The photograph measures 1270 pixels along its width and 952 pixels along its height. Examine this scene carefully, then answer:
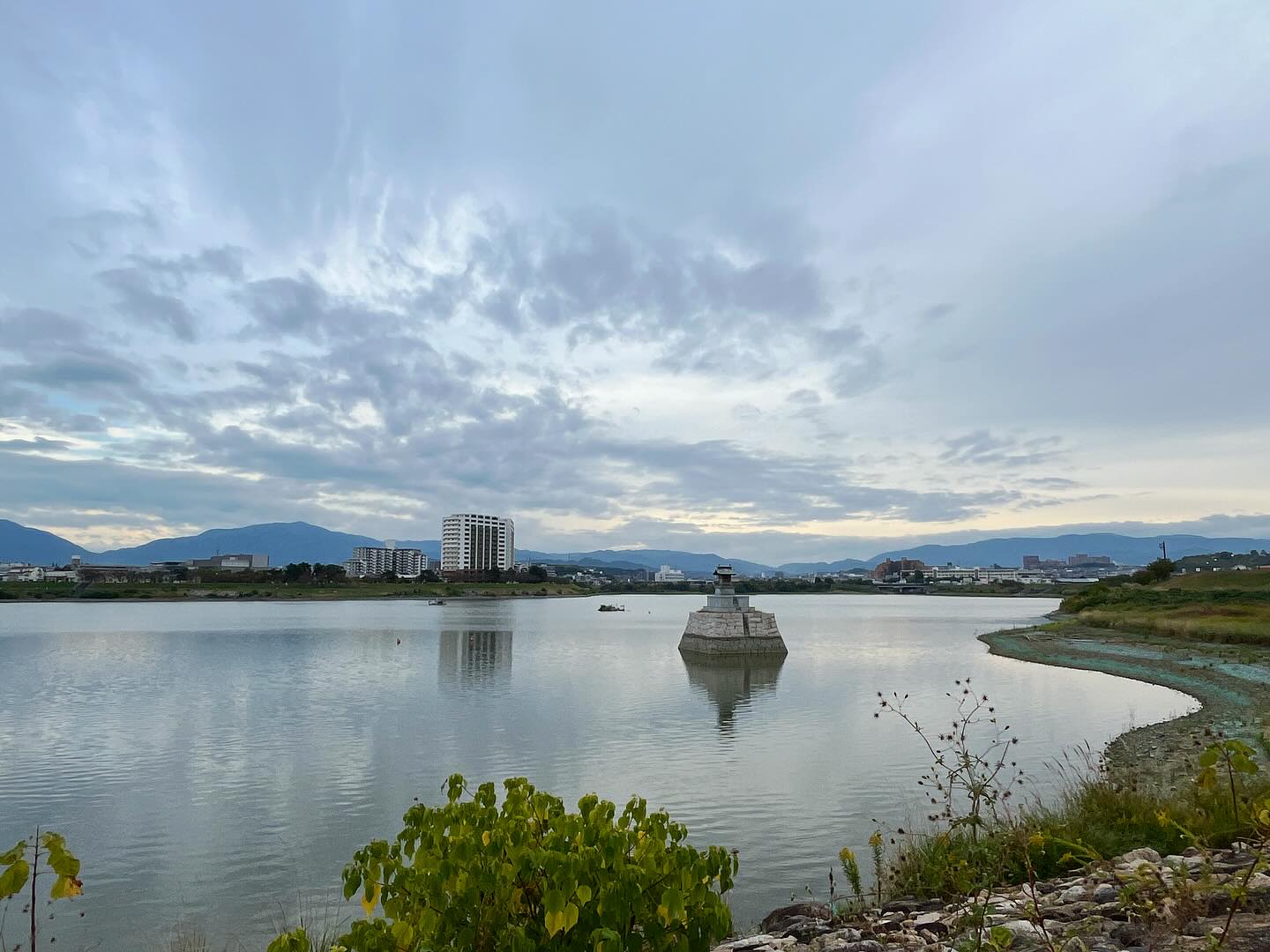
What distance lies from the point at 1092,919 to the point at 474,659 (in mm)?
48084

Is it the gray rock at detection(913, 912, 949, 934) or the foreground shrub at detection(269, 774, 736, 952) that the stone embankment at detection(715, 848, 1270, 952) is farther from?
the foreground shrub at detection(269, 774, 736, 952)

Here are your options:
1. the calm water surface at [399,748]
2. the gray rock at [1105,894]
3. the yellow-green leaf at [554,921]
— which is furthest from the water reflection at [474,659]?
the yellow-green leaf at [554,921]

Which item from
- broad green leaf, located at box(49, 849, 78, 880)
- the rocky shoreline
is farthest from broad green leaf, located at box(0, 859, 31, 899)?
the rocky shoreline

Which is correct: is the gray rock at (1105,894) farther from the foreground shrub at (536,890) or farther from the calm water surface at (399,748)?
the calm water surface at (399,748)

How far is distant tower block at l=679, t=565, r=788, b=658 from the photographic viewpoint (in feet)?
175

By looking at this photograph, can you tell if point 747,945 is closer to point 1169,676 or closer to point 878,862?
point 878,862

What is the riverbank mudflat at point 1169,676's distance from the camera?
17953 millimetres

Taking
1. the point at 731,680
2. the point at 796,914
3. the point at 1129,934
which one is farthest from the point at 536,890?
the point at 731,680

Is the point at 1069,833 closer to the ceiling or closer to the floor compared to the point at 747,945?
closer to the ceiling

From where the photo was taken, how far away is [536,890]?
15.0 ft

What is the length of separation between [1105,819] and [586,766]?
13461mm

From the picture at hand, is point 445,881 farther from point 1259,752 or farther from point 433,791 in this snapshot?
point 1259,752

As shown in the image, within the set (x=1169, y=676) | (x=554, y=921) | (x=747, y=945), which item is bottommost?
(x=1169, y=676)

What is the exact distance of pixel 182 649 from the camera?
56.5m
